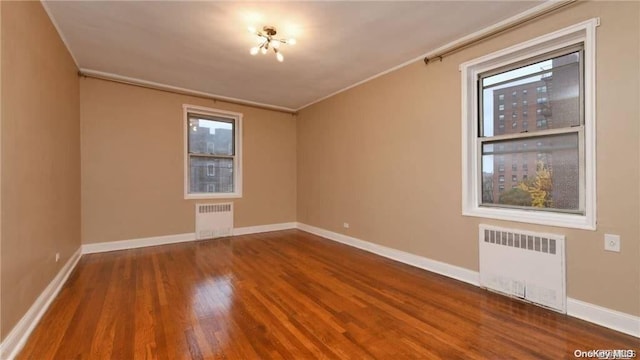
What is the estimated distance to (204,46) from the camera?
10.6 ft

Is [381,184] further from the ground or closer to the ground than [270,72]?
closer to the ground

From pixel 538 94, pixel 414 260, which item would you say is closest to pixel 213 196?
pixel 414 260

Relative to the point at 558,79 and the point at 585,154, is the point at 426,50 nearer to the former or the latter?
the point at 558,79

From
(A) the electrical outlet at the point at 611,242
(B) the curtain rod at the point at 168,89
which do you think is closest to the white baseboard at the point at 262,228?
(B) the curtain rod at the point at 168,89

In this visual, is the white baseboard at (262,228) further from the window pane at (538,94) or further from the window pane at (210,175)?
the window pane at (538,94)

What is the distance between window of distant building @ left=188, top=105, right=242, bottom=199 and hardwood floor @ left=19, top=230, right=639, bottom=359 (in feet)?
6.33

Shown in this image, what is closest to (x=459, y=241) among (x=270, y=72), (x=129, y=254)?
(x=270, y=72)

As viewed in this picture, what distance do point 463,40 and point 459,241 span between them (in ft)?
7.55

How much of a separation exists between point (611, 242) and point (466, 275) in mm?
1264

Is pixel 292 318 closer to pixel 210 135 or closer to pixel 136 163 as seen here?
pixel 136 163

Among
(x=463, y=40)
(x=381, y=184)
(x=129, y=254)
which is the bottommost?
(x=129, y=254)

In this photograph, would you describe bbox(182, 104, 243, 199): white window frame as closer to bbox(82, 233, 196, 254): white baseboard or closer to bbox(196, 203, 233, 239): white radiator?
bbox(196, 203, 233, 239): white radiator

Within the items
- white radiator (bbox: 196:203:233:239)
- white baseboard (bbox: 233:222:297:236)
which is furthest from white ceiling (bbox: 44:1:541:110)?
white baseboard (bbox: 233:222:297:236)

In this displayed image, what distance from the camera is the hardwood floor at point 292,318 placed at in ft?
6.10
